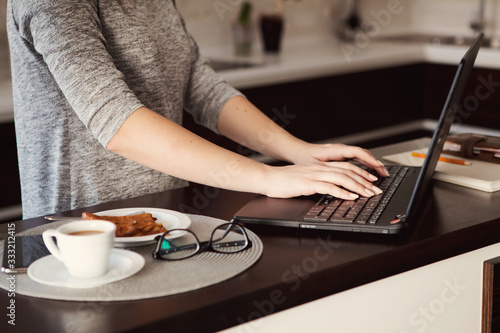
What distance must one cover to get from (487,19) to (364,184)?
2883mm

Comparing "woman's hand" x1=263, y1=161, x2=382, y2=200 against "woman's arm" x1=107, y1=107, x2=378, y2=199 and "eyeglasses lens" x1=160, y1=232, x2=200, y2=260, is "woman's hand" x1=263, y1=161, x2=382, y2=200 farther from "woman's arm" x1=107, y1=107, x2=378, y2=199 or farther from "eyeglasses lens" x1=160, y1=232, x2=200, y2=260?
"eyeglasses lens" x1=160, y1=232, x2=200, y2=260

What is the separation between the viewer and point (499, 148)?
143 centimetres

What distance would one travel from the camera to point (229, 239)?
1037mm

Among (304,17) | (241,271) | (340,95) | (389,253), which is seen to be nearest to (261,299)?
(241,271)

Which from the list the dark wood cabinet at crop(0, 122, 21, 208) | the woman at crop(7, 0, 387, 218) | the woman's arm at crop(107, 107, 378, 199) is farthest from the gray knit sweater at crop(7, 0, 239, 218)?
the dark wood cabinet at crop(0, 122, 21, 208)

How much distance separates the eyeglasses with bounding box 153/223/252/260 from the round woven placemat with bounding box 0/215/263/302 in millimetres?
12

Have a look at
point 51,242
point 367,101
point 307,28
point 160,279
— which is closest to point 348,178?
point 160,279

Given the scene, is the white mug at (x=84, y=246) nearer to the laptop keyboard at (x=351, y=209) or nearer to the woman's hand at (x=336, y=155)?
the laptop keyboard at (x=351, y=209)

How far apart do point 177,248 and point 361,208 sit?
1.05ft

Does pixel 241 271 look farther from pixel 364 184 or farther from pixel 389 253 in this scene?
pixel 364 184

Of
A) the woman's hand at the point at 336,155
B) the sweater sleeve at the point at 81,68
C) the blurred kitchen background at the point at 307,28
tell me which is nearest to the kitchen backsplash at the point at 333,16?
the blurred kitchen background at the point at 307,28

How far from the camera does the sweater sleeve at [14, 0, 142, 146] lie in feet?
3.81

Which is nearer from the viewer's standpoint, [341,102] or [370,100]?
[341,102]

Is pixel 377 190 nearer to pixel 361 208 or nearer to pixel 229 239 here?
pixel 361 208
